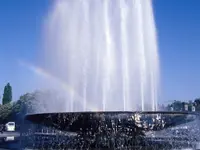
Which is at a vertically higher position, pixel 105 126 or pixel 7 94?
pixel 7 94

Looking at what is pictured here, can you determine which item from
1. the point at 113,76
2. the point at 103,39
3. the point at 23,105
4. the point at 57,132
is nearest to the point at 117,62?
the point at 113,76

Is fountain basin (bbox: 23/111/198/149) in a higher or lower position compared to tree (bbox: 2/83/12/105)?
lower

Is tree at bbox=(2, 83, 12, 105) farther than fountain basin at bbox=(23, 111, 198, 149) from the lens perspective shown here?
Yes

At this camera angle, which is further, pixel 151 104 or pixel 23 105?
pixel 23 105

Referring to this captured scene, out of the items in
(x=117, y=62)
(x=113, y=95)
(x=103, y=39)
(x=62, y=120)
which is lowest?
→ (x=62, y=120)

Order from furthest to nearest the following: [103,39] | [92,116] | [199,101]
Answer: [199,101] → [103,39] → [92,116]

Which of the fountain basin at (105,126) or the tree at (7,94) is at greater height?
the tree at (7,94)

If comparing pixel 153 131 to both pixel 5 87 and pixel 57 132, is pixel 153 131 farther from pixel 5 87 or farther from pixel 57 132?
pixel 5 87

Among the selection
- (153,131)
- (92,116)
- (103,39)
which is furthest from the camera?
(103,39)

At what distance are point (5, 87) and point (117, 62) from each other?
72965 millimetres

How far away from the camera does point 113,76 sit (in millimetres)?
18047

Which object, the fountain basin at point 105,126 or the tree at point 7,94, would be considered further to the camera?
the tree at point 7,94

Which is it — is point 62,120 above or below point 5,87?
below

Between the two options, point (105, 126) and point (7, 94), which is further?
point (7, 94)
